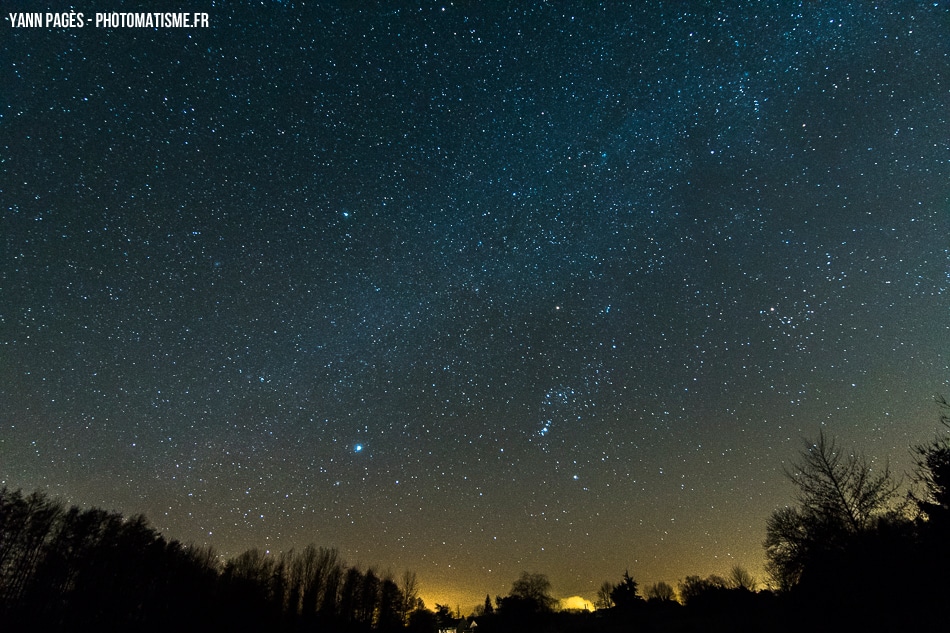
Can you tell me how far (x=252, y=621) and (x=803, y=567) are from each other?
6031cm

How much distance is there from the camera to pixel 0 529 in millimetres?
39344

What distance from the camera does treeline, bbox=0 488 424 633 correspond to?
1581 inches

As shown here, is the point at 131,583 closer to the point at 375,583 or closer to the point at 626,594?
the point at 375,583

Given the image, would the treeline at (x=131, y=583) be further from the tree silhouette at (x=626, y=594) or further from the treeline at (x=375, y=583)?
the tree silhouette at (x=626, y=594)

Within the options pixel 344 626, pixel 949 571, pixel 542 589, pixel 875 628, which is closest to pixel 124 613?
pixel 344 626

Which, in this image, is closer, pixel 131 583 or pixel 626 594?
pixel 131 583

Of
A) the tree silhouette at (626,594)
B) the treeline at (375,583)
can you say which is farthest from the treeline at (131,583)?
the tree silhouette at (626,594)

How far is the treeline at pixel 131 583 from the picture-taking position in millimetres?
40156

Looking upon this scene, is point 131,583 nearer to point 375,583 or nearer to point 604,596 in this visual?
point 375,583

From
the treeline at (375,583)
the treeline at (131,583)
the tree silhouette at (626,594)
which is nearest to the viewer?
the treeline at (375,583)

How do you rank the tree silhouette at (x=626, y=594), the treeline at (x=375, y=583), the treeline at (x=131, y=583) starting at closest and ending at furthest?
the treeline at (x=375, y=583) < the treeline at (x=131, y=583) < the tree silhouette at (x=626, y=594)

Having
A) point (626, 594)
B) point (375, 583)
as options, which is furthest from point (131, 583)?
point (626, 594)

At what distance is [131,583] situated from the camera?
47.5 m

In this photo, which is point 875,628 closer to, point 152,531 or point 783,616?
point 783,616
